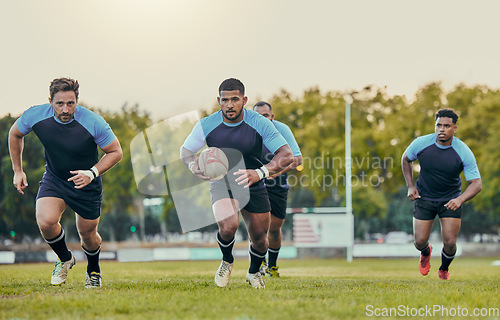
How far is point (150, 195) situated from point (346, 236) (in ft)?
67.4

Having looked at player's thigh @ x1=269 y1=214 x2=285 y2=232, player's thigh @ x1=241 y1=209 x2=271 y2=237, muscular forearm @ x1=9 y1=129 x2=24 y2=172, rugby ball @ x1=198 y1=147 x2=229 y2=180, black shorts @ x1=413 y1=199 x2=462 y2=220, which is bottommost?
player's thigh @ x1=269 y1=214 x2=285 y2=232

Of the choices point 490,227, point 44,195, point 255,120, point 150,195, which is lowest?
point 490,227

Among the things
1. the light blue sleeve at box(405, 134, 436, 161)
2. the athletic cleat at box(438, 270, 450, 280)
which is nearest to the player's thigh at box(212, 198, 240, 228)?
the light blue sleeve at box(405, 134, 436, 161)

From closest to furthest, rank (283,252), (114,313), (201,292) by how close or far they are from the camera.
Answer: (114,313), (201,292), (283,252)

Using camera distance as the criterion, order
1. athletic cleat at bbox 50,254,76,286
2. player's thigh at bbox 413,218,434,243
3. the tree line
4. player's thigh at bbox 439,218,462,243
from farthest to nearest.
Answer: the tree line
player's thigh at bbox 413,218,434,243
player's thigh at bbox 439,218,462,243
athletic cleat at bbox 50,254,76,286

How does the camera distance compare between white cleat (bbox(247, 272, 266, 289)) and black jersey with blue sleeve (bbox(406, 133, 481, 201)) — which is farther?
black jersey with blue sleeve (bbox(406, 133, 481, 201))

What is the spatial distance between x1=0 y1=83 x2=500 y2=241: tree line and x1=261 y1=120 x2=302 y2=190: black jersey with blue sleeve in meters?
24.0

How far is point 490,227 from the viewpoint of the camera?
55.7 m

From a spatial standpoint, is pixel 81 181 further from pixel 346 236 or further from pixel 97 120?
pixel 346 236

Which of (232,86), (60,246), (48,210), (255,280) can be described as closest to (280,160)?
(232,86)

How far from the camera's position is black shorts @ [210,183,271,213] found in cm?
857

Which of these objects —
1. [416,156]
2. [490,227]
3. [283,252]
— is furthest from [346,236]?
[490,227]

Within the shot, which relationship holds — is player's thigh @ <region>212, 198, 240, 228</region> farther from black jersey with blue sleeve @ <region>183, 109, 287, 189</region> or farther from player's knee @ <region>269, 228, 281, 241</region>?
player's knee @ <region>269, 228, 281, 241</region>

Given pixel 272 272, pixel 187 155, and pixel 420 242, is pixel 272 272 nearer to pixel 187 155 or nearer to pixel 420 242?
pixel 420 242
